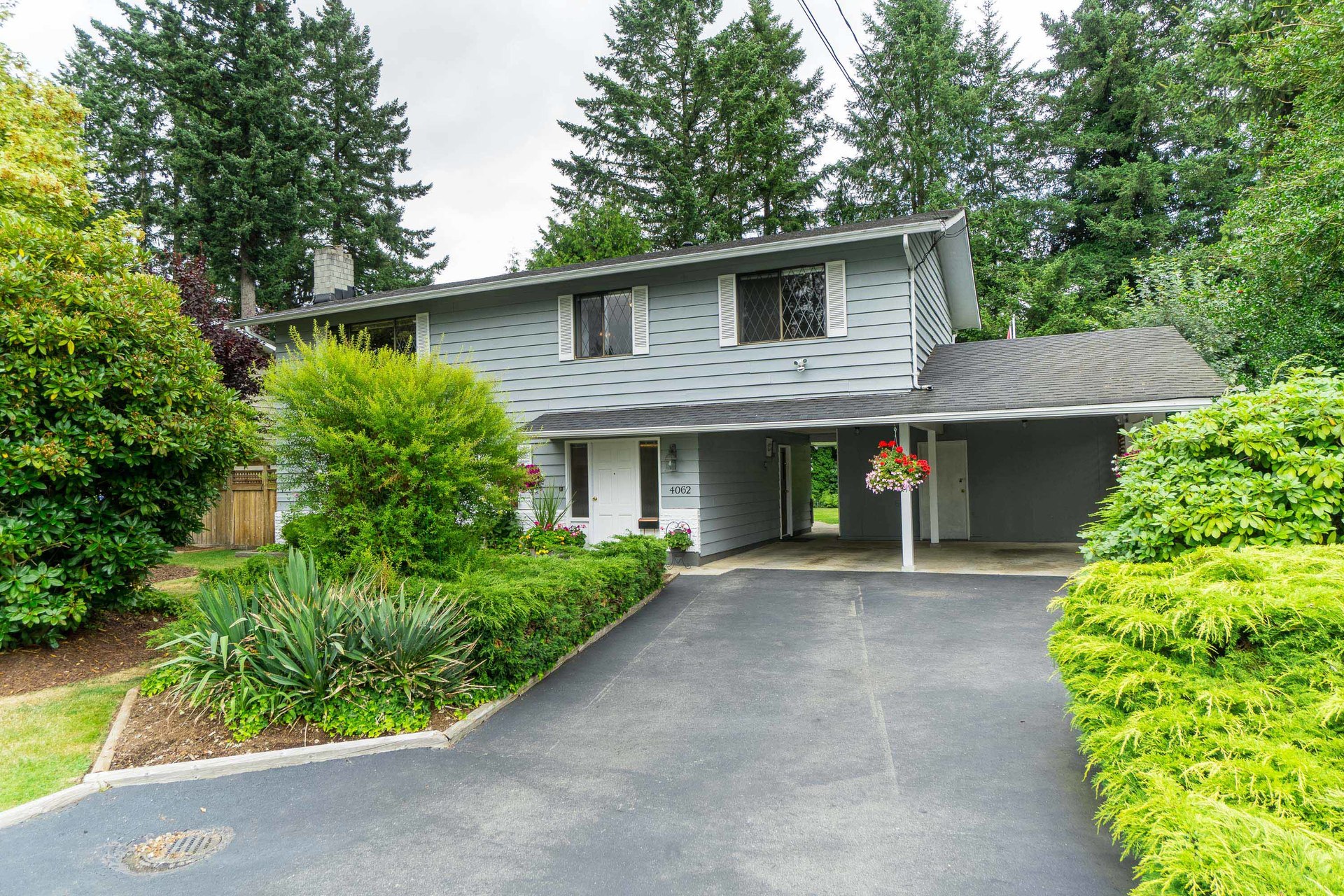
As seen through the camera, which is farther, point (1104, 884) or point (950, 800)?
point (950, 800)

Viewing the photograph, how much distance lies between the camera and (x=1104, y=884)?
2.60 m

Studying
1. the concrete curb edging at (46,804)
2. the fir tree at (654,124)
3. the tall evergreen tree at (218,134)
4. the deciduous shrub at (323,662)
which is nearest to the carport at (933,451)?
the deciduous shrub at (323,662)

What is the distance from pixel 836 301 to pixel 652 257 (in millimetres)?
2905

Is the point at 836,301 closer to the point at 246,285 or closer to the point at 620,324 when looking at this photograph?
the point at 620,324

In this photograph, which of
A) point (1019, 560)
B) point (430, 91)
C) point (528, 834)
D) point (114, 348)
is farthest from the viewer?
point (430, 91)

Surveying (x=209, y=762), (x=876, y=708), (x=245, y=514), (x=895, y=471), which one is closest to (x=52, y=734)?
(x=209, y=762)

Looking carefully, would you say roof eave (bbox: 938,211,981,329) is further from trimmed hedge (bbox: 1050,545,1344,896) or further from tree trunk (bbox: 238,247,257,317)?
tree trunk (bbox: 238,247,257,317)

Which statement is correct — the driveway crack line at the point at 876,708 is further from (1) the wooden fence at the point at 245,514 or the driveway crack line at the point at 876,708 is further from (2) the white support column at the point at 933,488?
(1) the wooden fence at the point at 245,514

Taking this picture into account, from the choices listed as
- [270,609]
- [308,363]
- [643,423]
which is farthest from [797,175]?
[270,609]

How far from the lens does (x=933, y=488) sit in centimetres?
1184

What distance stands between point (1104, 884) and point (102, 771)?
4.89 meters

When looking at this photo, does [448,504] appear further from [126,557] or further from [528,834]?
[528,834]

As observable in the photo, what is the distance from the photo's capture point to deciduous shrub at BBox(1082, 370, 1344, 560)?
3479 mm

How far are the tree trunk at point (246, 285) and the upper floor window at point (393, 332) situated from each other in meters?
10.1
